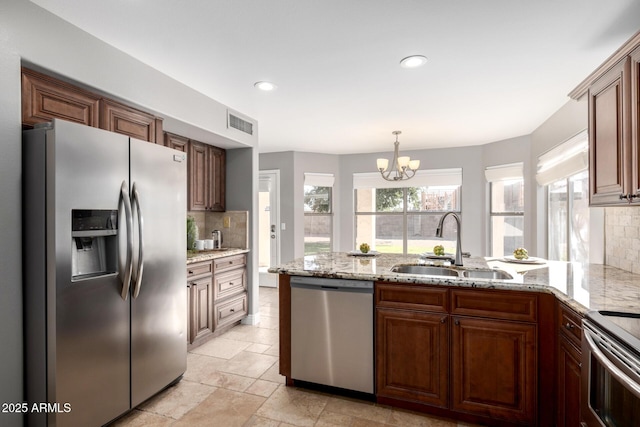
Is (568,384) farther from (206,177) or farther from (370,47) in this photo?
(206,177)

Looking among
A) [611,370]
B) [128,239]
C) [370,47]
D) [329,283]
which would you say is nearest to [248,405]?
[329,283]

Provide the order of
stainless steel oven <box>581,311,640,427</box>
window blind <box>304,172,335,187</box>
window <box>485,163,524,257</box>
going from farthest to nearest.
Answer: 1. window blind <box>304,172,335,187</box>
2. window <box>485,163,524,257</box>
3. stainless steel oven <box>581,311,640,427</box>

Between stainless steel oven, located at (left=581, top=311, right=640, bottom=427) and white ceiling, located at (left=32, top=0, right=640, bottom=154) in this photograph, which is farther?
white ceiling, located at (left=32, top=0, right=640, bottom=154)

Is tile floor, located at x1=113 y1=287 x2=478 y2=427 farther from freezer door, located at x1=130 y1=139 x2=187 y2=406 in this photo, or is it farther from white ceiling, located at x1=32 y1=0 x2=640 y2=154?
white ceiling, located at x1=32 y1=0 x2=640 y2=154

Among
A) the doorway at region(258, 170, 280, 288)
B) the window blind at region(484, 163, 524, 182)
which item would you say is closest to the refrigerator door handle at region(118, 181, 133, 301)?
the doorway at region(258, 170, 280, 288)

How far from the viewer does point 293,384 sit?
2.55 m

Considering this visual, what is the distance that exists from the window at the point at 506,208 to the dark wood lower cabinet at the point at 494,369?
3296 mm

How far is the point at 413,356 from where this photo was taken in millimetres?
2172

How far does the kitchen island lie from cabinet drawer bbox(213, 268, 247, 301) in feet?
4.97

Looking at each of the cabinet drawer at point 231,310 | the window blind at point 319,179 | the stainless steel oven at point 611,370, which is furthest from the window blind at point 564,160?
the cabinet drawer at point 231,310

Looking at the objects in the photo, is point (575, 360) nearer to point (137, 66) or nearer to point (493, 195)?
point (137, 66)

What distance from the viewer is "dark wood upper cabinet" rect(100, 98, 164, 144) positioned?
2256 millimetres

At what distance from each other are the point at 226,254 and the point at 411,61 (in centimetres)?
256

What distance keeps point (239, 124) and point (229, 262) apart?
1536 millimetres
